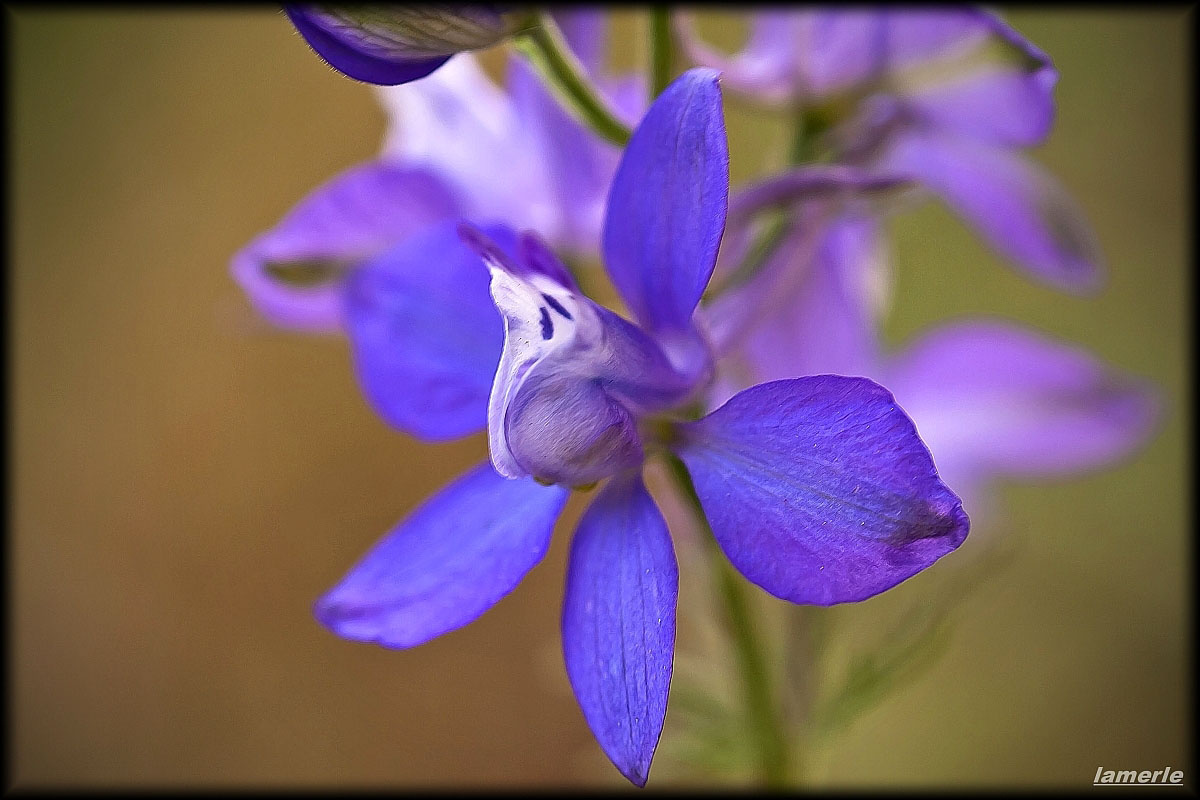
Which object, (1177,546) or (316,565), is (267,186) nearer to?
(316,565)

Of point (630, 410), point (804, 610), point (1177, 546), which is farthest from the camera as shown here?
point (1177, 546)

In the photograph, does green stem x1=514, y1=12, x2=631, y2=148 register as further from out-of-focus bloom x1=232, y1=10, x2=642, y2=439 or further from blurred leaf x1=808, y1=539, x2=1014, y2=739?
blurred leaf x1=808, y1=539, x2=1014, y2=739

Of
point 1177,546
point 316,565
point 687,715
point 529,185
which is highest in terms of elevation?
point 529,185

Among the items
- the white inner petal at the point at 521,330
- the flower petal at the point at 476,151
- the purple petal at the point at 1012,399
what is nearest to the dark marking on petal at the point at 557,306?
the white inner petal at the point at 521,330

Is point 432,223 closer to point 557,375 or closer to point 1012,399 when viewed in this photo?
point 557,375

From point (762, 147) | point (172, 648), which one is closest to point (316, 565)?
point (172, 648)

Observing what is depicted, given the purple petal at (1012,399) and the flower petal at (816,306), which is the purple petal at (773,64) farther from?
the purple petal at (1012,399)

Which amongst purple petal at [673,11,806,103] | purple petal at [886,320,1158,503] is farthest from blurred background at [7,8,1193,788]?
purple petal at [673,11,806,103]

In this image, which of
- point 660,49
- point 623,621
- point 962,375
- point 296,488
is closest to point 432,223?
point 660,49
